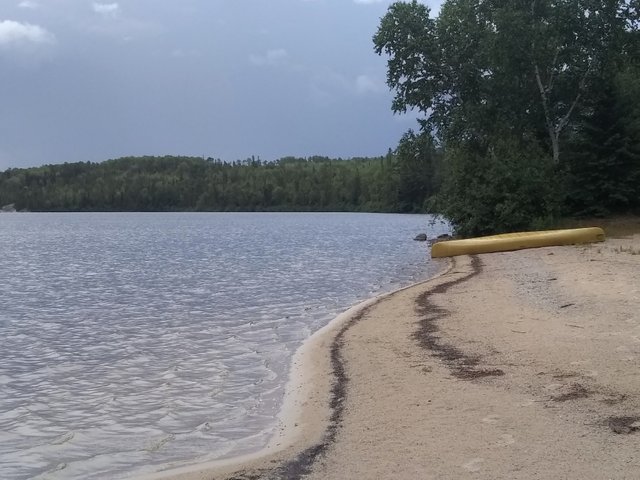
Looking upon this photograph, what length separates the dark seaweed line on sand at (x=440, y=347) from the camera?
9070 millimetres

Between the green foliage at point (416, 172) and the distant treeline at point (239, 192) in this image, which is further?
the distant treeline at point (239, 192)

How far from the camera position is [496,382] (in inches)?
332

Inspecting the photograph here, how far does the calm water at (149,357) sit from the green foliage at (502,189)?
24.9ft

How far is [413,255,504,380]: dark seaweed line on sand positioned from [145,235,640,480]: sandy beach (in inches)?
1.4

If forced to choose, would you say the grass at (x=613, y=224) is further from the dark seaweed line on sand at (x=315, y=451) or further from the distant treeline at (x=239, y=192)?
the distant treeline at (x=239, y=192)

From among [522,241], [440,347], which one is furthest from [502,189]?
[440,347]

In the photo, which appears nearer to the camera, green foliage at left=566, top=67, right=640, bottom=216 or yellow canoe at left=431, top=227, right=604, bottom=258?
yellow canoe at left=431, top=227, right=604, bottom=258

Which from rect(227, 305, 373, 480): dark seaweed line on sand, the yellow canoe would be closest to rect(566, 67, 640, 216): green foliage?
the yellow canoe

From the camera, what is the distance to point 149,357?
12.3m

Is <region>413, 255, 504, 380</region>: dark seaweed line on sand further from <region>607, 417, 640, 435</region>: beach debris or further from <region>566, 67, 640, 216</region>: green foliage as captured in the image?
<region>566, 67, 640, 216</region>: green foliage

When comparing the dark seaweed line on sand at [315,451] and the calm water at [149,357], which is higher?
the dark seaweed line on sand at [315,451]

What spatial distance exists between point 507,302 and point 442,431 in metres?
8.50

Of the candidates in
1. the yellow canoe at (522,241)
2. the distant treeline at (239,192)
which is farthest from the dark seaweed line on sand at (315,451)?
the distant treeline at (239,192)

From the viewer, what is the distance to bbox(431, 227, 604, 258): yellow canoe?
26953 mm
